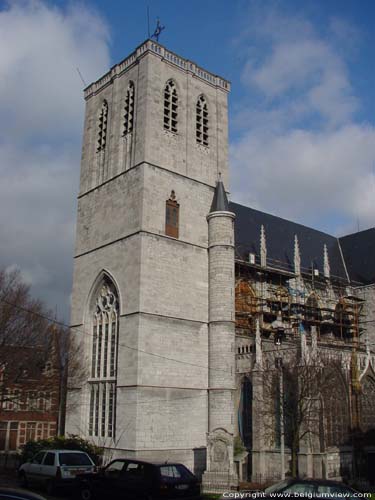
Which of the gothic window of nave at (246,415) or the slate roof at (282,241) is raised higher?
the slate roof at (282,241)

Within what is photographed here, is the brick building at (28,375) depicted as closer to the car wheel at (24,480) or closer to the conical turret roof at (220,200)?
the car wheel at (24,480)

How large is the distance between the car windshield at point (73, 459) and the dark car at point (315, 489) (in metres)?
6.76

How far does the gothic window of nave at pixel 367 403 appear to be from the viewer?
1075 inches

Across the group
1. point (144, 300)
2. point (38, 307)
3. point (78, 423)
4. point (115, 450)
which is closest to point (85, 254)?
point (38, 307)

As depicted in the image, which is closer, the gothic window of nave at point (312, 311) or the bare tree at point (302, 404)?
the bare tree at point (302, 404)

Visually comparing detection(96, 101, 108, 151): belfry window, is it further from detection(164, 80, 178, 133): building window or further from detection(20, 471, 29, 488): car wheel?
detection(20, 471, 29, 488): car wheel

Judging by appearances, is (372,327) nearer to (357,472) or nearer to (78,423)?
(357,472)

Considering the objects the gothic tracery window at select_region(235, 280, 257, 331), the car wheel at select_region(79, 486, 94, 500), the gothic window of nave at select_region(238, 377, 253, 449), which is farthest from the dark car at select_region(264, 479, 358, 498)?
the gothic tracery window at select_region(235, 280, 257, 331)

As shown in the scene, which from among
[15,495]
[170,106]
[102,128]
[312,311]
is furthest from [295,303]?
[15,495]

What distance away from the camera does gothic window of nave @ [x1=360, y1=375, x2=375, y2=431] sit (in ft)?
89.6

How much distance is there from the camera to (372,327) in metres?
36.0

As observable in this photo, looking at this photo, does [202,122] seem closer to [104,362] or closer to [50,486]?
[104,362]

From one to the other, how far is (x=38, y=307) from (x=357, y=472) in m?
17.0

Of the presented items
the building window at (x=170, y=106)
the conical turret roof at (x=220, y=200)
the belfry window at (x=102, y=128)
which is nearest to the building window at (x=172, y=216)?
the conical turret roof at (x=220, y=200)
